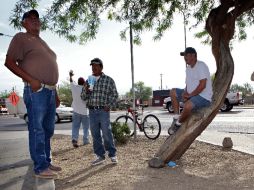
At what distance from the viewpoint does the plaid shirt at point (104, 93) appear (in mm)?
7324

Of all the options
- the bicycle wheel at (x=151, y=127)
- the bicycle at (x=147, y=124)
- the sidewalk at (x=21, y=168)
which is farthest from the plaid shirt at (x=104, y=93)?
the bicycle wheel at (x=151, y=127)

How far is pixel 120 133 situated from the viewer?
1032cm

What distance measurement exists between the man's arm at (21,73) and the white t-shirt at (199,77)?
3.42 metres

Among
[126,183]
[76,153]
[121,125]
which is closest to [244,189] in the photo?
[126,183]

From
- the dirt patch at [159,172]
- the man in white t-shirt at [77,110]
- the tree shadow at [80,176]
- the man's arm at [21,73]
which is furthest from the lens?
the man in white t-shirt at [77,110]

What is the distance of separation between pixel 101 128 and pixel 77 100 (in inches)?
126

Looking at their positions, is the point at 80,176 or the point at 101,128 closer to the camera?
the point at 80,176

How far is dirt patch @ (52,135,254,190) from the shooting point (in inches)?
226

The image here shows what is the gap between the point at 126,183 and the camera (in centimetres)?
582

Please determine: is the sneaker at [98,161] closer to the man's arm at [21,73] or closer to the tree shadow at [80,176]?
the tree shadow at [80,176]

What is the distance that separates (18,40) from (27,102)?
658mm

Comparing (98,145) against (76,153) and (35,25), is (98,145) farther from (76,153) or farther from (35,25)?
(35,25)

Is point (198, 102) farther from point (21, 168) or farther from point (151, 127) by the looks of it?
point (151, 127)

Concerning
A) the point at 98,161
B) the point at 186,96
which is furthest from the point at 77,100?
the point at 186,96
